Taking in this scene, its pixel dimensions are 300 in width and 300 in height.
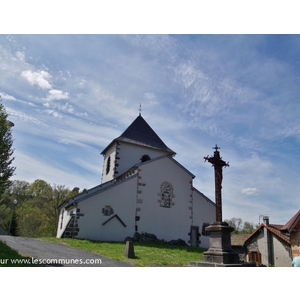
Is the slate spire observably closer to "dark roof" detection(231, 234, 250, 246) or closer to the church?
the church

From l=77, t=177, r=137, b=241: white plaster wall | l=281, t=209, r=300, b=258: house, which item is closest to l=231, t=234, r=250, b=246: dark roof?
l=77, t=177, r=137, b=241: white plaster wall

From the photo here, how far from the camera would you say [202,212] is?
1984cm

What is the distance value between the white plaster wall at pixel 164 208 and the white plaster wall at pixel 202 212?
2.35 feet

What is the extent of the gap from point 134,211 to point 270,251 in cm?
1194

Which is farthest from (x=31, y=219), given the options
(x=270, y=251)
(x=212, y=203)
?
(x=270, y=251)

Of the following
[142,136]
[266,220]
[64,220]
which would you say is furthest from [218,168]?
[266,220]

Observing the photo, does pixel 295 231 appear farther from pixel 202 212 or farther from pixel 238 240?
pixel 238 240

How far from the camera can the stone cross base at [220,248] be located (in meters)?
7.81

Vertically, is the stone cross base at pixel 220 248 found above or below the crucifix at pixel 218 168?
below

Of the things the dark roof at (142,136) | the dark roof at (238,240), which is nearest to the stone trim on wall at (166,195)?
the dark roof at (142,136)

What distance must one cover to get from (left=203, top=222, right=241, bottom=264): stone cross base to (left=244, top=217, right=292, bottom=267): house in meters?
12.0

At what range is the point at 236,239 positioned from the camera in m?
25.3

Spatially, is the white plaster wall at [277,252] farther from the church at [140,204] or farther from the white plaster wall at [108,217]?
the white plaster wall at [108,217]

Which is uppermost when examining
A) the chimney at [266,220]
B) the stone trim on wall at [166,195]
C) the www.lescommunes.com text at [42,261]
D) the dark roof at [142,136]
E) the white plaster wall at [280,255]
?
the dark roof at [142,136]
